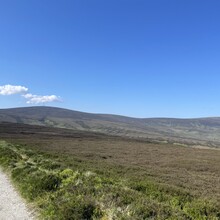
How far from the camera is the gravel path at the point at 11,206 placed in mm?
10570

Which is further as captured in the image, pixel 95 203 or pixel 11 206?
pixel 11 206

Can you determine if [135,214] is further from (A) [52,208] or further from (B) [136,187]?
A: (B) [136,187]

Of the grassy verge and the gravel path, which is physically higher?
the grassy verge

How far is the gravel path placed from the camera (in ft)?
34.7

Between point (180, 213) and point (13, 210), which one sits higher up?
point (180, 213)

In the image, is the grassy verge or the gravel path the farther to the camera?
the gravel path

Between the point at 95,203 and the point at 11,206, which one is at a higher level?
the point at 95,203

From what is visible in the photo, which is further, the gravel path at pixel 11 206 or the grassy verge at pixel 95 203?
the gravel path at pixel 11 206

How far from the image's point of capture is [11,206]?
1192cm

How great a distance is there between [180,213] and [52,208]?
467cm

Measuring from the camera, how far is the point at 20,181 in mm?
16484

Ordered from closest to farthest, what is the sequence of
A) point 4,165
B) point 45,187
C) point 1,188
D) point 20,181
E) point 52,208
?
point 52,208, point 45,187, point 1,188, point 20,181, point 4,165

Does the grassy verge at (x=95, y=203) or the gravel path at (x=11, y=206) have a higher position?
the grassy verge at (x=95, y=203)

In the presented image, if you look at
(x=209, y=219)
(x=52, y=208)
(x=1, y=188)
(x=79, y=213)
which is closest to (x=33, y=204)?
(x=52, y=208)
